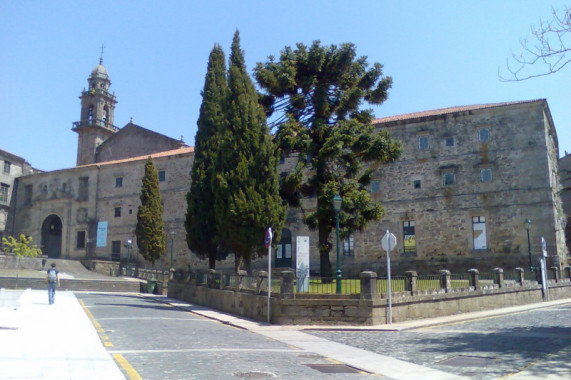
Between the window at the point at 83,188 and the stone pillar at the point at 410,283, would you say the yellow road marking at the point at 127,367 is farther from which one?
the window at the point at 83,188

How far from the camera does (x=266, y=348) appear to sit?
10.9 metres

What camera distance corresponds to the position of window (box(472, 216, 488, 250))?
34094mm

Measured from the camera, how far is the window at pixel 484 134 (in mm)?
34750

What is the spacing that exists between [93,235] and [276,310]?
128ft

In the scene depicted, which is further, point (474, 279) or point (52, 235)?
point (52, 235)

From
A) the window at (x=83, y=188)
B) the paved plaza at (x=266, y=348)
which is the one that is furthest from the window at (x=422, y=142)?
the window at (x=83, y=188)

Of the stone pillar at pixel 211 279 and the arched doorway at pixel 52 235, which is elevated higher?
the arched doorway at pixel 52 235

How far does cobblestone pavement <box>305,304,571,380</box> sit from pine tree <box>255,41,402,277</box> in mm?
6991

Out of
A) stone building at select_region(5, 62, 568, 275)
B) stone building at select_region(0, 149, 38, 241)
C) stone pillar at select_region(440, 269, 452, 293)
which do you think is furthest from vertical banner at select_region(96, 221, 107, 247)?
stone pillar at select_region(440, 269, 452, 293)

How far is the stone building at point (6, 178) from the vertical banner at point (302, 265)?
48562mm

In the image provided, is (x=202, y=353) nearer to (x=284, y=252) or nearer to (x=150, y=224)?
(x=284, y=252)

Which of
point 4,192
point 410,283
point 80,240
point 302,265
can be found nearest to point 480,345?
point 410,283

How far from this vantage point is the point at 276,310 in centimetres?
1599

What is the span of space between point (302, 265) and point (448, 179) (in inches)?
881
